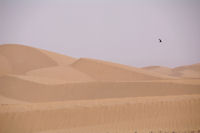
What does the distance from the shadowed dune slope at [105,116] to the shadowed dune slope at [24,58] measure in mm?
4076

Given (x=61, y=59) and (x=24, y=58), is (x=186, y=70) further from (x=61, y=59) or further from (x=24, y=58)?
(x=24, y=58)

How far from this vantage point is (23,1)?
27.0ft

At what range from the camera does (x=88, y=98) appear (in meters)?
6.70

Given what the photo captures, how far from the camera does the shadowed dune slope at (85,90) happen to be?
268 inches

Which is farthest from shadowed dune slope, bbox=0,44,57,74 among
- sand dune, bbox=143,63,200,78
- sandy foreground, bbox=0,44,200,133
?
sand dune, bbox=143,63,200,78

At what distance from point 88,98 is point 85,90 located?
435 millimetres

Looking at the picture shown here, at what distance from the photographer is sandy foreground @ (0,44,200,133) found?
5133 mm

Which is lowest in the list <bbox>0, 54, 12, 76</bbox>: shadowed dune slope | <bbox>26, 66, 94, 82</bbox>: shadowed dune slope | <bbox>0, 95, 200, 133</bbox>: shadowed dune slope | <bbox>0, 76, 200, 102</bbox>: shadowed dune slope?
<bbox>0, 95, 200, 133</bbox>: shadowed dune slope

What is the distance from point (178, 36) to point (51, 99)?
5377 mm

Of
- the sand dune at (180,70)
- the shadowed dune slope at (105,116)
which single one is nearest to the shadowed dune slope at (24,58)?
the shadowed dune slope at (105,116)

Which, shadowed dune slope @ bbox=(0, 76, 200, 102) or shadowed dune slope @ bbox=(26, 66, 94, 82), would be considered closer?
shadowed dune slope @ bbox=(0, 76, 200, 102)

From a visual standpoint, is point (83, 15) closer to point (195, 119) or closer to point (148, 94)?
point (148, 94)

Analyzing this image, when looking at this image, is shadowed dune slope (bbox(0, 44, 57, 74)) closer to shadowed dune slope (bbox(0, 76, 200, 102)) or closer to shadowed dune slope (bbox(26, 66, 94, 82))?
shadowed dune slope (bbox(26, 66, 94, 82))

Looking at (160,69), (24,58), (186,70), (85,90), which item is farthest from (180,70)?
(24,58)
